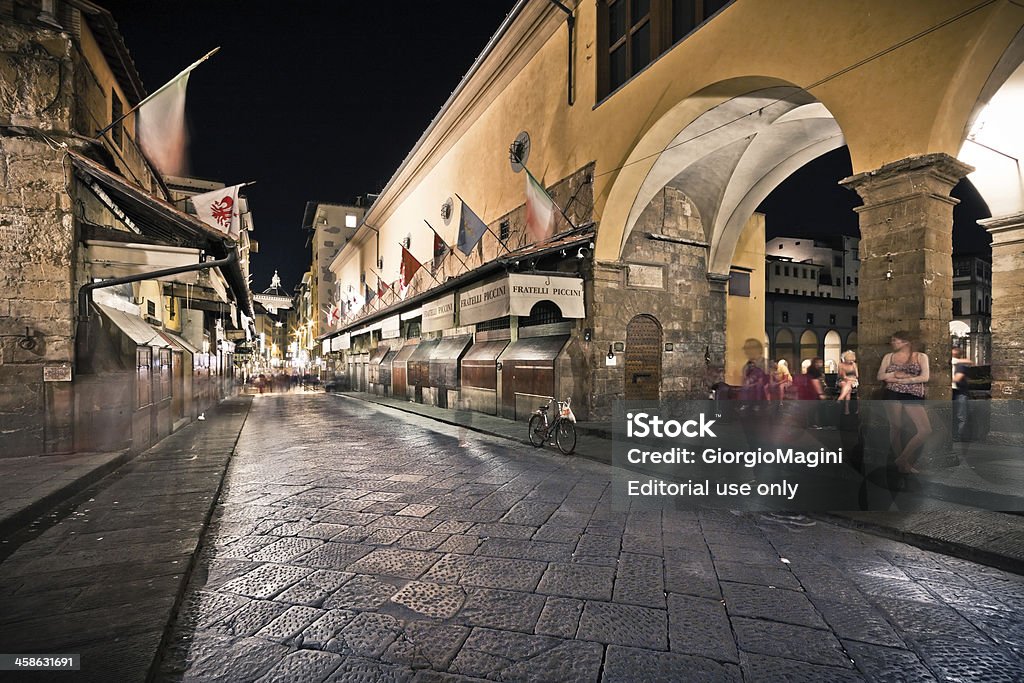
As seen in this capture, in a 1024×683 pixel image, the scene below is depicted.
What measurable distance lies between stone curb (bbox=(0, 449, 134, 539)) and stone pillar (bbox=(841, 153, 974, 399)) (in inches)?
370

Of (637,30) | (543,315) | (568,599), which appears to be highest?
(637,30)

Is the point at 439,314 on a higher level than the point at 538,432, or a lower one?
higher

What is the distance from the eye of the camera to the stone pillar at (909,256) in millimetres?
5699

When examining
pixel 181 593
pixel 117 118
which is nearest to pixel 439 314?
pixel 117 118

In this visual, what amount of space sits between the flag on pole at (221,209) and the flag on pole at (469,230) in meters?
5.74

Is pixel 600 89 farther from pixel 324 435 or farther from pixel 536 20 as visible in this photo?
pixel 324 435

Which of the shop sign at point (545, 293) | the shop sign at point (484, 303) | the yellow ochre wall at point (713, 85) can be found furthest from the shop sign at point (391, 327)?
the shop sign at point (545, 293)

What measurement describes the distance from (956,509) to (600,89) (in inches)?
437

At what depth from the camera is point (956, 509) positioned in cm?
487

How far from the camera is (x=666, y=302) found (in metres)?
13.2

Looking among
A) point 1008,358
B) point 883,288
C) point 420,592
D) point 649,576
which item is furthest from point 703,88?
point 420,592

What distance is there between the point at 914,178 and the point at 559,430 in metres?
6.35

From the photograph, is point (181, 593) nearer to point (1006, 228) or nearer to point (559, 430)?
point (559, 430)

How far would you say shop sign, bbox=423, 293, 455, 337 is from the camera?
17.0 metres
